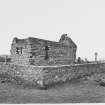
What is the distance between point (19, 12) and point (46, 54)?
5465 millimetres

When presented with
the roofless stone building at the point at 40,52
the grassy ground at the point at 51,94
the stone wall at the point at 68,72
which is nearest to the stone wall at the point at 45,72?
the stone wall at the point at 68,72

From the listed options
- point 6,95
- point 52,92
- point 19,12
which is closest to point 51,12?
point 19,12

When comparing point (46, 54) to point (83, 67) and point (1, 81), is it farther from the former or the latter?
point (1, 81)

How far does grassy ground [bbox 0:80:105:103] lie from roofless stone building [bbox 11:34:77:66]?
349 centimetres

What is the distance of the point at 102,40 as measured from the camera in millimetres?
8211

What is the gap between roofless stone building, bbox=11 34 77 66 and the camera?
11875 mm

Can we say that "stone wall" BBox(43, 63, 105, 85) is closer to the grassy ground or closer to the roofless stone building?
the grassy ground

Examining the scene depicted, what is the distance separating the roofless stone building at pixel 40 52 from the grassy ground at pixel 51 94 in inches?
137

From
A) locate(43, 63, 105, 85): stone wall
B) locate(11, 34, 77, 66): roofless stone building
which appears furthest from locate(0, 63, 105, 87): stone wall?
locate(11, 34, 77, 66): roofless stone building

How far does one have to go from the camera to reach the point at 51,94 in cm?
743

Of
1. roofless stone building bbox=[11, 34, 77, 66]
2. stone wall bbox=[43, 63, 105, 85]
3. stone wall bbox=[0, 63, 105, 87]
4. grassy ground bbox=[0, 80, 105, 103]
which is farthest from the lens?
roofless stone building bbox=[11, 34, 77, 66]

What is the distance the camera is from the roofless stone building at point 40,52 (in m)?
11.9

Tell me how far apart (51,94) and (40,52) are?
17.3 feet

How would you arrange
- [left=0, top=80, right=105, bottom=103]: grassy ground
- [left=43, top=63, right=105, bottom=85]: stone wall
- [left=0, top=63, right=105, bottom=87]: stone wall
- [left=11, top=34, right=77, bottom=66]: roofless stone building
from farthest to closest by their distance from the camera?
[left=11, top=34, right=77, bottom=66]: roofless stone building → [left=43, top=63, right=105, bottom=85]: stone wall → [left=0, top=63, right=105, bottom=87]: stone wall → [left=0, top=80, right=105, bottom=103]: grassy ground
